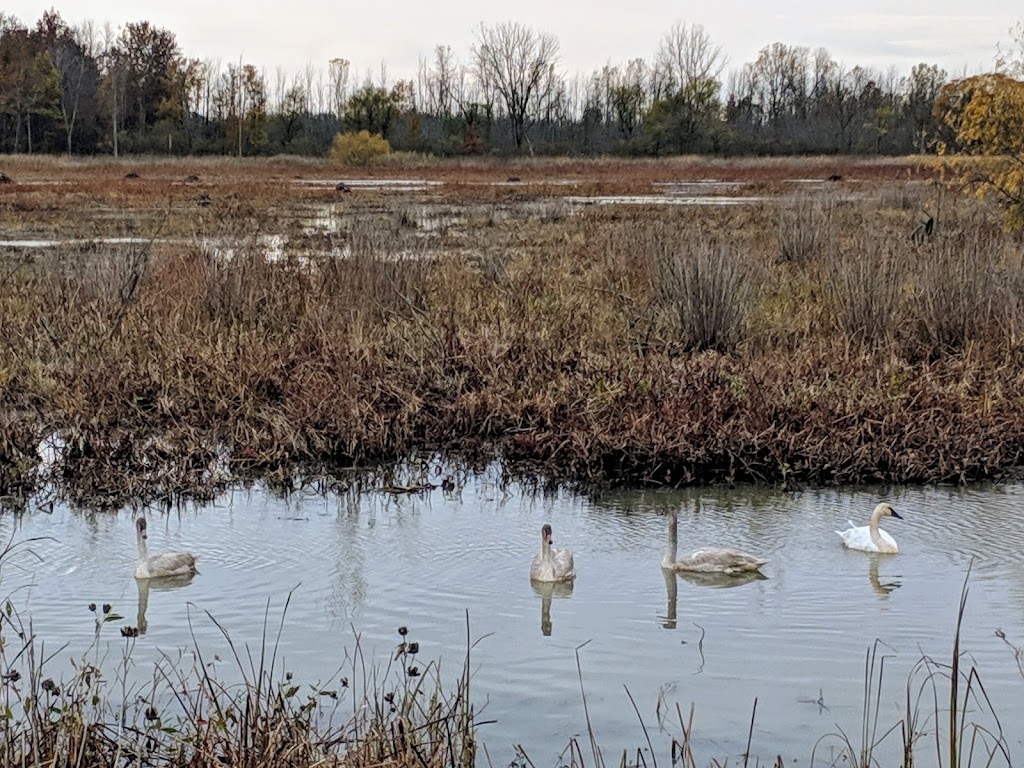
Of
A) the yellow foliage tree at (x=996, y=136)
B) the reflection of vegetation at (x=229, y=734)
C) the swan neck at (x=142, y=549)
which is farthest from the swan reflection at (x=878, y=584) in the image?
the yellow foliage tree at (x=996, y=136)

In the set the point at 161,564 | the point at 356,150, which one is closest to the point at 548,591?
the point at 161,564

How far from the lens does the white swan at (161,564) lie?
6.21m

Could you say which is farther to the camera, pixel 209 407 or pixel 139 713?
pixel 209 407

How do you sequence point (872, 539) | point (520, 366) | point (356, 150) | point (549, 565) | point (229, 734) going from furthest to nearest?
point (356, 150) < point (520, 366) < point (872, 539) < point (549, 565) < point (229, 734)

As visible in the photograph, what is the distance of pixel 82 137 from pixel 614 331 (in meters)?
70.7

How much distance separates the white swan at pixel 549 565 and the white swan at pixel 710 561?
59 cm

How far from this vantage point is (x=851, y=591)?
614cm

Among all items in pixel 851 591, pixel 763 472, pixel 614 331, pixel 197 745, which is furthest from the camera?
pixel 614 331

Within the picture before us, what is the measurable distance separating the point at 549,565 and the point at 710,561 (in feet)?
2.98

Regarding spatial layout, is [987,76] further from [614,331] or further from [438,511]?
[438,511]

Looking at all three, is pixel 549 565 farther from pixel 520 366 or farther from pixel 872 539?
pixel 520 366

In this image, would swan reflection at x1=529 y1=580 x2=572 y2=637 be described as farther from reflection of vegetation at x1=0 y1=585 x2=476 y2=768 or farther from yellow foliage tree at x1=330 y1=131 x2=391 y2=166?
yellow foliage tree at x1=330 y1=131 x2=391 y2=166

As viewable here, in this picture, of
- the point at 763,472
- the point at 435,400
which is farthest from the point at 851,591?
the point at 435,400

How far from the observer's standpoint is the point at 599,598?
6.11 meters
